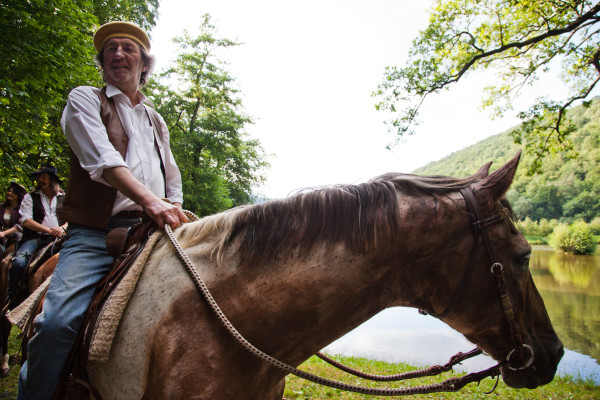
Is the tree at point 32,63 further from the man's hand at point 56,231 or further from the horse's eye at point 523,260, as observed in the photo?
the horse's eye at point 523,260

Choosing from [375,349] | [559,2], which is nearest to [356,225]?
[375,349]

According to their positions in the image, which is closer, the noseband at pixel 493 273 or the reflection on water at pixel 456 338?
the noseband at pixel 493 273

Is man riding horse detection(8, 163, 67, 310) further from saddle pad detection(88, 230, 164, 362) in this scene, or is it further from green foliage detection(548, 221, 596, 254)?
green foliage detection(548, 221, 596, 254)

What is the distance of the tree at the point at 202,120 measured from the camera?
2336cm

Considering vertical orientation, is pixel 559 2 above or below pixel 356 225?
above

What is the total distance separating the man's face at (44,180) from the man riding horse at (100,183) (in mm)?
4476

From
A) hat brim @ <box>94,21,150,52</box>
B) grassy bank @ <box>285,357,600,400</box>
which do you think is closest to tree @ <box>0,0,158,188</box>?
hat brim @ <box>94,21,150,52</box>

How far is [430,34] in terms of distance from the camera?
12625mm

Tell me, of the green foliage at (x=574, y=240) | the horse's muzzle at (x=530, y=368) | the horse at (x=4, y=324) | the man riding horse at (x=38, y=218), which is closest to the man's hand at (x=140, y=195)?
the horse's muzzle at (x=530, y=368)

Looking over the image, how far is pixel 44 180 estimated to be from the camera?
5.85 meters

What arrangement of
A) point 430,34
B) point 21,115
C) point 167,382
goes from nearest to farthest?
1. point 167,382
2. point 21,115
3. point 430,34

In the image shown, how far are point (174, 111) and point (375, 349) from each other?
2047 centimetres

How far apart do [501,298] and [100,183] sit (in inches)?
96.0

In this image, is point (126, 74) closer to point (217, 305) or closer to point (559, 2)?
point (217, 305)
